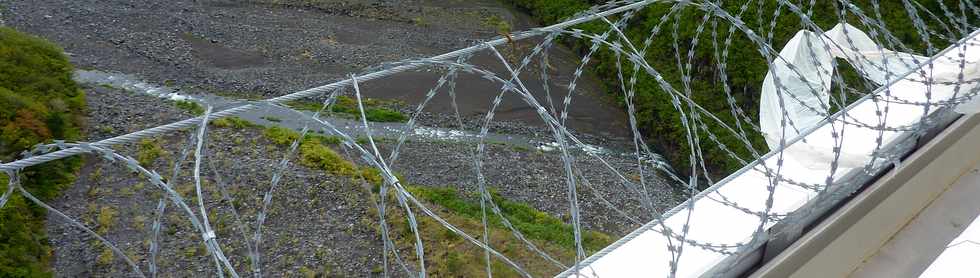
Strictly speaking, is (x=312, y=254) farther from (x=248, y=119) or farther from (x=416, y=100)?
(x=416, y=100)

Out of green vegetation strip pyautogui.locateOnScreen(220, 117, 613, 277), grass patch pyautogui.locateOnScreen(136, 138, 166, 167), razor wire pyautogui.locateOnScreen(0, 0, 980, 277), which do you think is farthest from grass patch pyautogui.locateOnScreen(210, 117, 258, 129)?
razor wire pyautogui.locateOnScreen(0, 0, 980, 277)

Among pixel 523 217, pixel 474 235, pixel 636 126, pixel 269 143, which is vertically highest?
pixel 636 126

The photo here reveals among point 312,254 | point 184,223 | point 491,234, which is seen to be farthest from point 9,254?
point 491,234

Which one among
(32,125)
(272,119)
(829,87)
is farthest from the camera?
(272,119)

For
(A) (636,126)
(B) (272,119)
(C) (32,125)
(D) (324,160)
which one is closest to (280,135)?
(B) (272,119)

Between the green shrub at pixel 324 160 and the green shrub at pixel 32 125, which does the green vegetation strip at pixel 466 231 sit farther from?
the green shrub at pixel 32 125

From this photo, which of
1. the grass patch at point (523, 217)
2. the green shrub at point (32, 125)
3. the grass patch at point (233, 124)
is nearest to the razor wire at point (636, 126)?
the grass patch at point (523, 217)

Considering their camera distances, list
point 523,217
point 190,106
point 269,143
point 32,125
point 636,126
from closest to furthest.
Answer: point 636,126 < point 523,217 < point 32,125 < point 269,143 < point 190,106

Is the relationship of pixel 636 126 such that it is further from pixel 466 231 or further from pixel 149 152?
pixel 149 152

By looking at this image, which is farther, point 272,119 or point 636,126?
point 272,119
